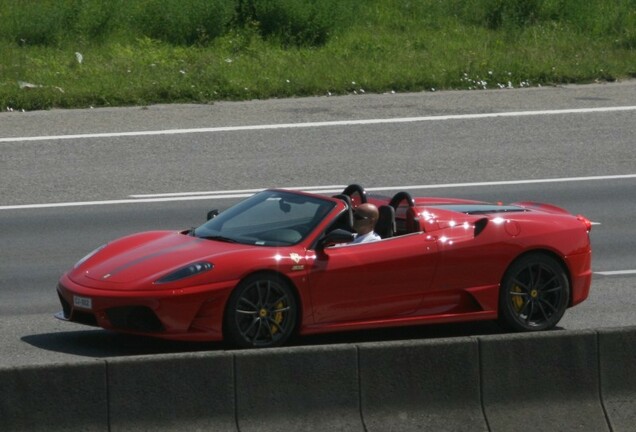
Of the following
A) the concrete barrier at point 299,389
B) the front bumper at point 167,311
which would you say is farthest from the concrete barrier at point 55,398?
the front bumper at point 167,311

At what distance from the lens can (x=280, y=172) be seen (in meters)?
18.1

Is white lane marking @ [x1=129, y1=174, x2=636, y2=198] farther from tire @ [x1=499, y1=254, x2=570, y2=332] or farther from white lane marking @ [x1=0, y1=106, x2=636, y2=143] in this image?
tire @ [x1=499, y1=254, x2=570, y2=332]

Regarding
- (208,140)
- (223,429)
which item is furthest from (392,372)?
A: (208,140)

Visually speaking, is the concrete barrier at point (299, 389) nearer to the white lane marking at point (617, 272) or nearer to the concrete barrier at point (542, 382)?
the concrete barrier at point (542, 382)

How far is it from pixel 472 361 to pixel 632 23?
19.4 meters

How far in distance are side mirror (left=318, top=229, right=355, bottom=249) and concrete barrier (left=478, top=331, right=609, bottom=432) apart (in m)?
2.13

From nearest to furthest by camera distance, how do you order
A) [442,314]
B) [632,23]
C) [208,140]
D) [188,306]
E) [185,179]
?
1. [188,306]
2. [442,314]
3. [185,179]
4. [208,140]
5. [632,23]

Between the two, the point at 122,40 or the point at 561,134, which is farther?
the point at 122,40

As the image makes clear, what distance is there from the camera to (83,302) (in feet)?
32.4

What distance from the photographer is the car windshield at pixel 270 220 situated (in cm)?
1041

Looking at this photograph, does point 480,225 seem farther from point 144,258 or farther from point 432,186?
point 432,186

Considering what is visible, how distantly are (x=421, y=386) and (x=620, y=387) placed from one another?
1.32 m

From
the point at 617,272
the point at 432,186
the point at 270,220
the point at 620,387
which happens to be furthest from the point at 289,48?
the point at 620,387

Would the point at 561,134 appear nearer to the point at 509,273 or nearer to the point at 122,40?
the point at 122,40
